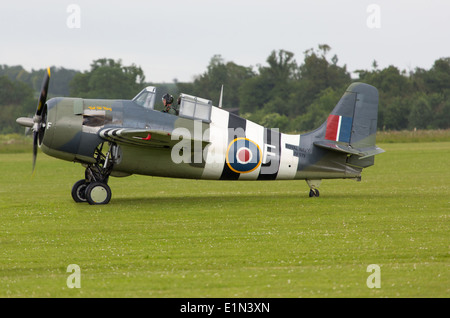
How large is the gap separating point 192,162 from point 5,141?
40.9 m

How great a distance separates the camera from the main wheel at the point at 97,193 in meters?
15.6

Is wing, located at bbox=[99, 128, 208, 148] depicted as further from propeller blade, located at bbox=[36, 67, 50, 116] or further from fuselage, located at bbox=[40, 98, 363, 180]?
Result: propeller blade, located at bbox=[36, 67, 50, 116]

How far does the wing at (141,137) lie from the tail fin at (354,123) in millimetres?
3957

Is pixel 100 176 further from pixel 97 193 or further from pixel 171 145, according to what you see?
pixel 171 145

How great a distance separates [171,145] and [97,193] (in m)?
2.07

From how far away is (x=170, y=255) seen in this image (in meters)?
9.88

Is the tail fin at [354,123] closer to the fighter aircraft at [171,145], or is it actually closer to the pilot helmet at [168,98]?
the fighter aircraft at [171,145]

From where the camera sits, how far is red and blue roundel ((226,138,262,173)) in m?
16.2

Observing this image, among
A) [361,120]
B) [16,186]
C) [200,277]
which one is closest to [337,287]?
[200,277]

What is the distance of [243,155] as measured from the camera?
638 inches

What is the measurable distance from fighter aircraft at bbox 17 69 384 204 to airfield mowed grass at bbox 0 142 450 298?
0.78 meters

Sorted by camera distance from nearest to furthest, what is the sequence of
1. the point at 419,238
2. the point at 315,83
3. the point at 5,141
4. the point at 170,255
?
the point at 170,255, the point at 419,238, the point at 5,141, the point at 315,83

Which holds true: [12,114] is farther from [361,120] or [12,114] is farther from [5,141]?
[361,120]

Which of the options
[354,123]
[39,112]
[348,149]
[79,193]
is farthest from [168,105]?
[354,123]
